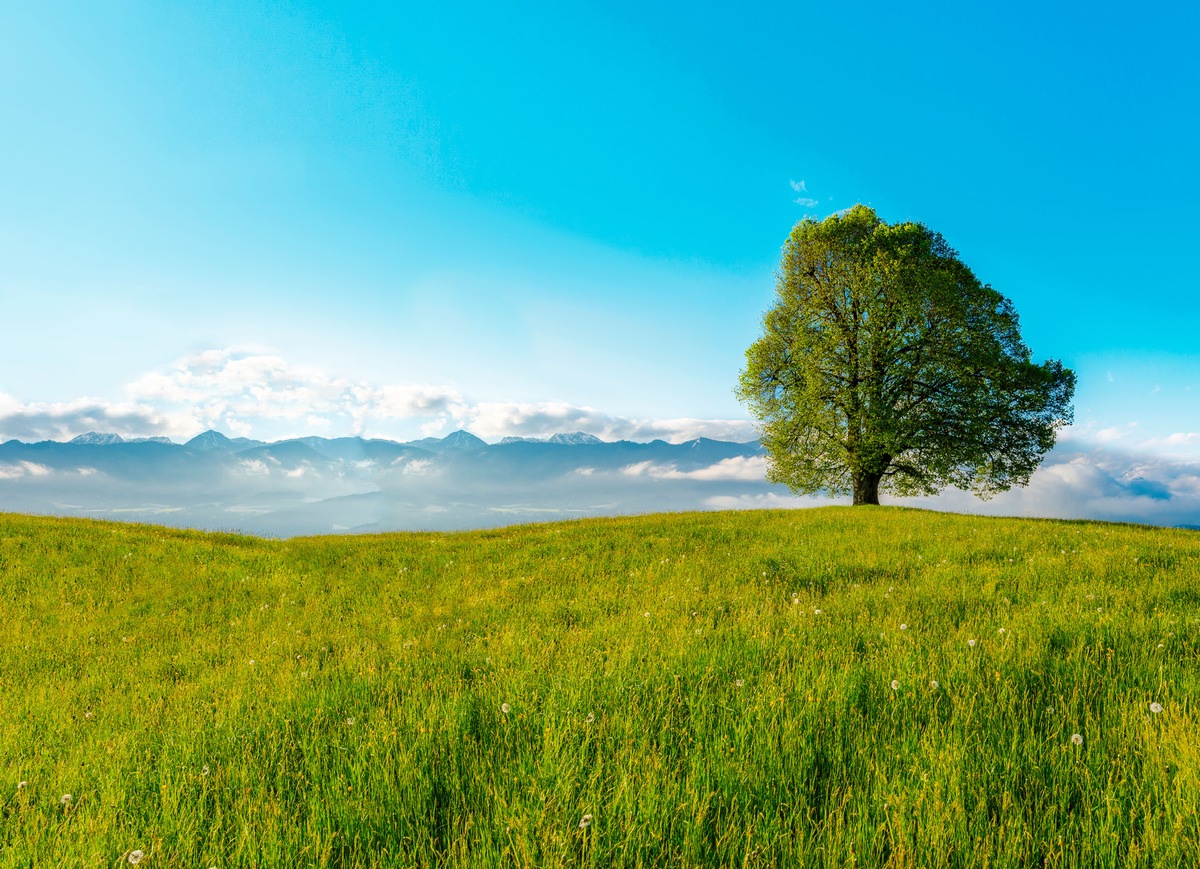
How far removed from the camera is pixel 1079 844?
108 inches

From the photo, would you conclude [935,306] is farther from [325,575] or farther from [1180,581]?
[325,575]

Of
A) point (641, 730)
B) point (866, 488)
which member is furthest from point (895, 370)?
point (641, 730)

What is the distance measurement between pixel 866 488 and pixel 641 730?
2859 centimetres

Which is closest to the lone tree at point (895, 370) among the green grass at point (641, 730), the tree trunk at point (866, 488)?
the tree trunk at point (866, 488)

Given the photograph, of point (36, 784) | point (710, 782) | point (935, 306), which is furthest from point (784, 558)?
point (935, 306)

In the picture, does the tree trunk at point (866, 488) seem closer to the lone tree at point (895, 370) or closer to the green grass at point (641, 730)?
the lone tree at point (895, 370)

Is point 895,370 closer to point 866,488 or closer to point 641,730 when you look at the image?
point 866,488

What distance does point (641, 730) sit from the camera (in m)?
3.96

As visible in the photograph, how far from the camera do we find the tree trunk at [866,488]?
2869 cm

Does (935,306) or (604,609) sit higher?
(935,306)

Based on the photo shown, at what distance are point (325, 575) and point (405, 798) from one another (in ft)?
35.9

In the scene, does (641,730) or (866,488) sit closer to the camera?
(641,730)

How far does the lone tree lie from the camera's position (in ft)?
85.4

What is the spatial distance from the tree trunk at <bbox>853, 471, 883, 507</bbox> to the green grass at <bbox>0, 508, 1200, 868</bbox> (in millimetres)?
20026
